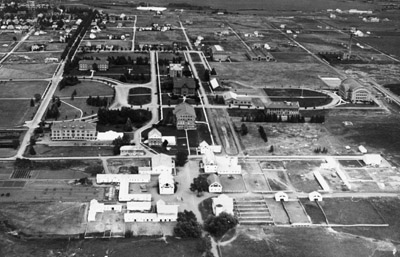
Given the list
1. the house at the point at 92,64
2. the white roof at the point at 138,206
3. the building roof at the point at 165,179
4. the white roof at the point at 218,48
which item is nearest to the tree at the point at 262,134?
the building roof at the point at 165,179

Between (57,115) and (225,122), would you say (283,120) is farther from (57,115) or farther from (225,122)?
(57,115)

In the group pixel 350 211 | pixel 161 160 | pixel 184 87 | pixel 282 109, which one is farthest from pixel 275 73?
pixel 350 211

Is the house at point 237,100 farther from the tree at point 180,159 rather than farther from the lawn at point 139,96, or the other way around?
the tree at point 180,159

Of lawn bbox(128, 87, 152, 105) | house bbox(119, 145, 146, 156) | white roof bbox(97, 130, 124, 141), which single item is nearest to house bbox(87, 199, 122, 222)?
house bbox(119, 145, 146, 156)

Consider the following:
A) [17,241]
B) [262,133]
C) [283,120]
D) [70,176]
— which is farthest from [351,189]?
[17,241]

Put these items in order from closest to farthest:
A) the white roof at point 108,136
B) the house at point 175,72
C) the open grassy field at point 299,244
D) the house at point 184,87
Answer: the open grassy field at point 299,244
the white roof at point 108,136
the house at point 184,87
the house at point 175,72

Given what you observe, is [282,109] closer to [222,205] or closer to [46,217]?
[222,205]
